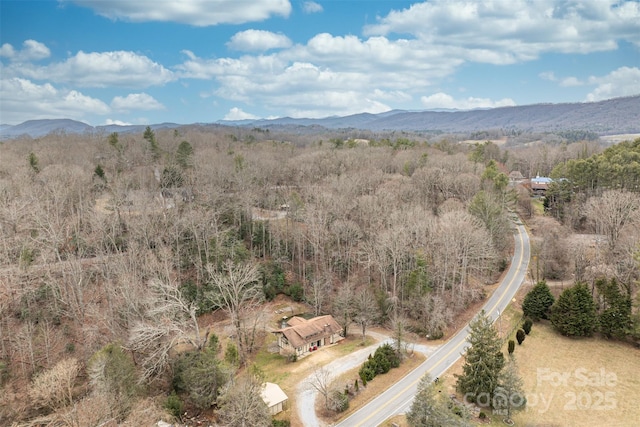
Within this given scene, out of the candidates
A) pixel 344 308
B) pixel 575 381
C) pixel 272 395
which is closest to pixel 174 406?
pixel 272 395

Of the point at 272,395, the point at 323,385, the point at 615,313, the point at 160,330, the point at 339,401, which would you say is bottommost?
the point at 339,401

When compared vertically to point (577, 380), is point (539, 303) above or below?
above

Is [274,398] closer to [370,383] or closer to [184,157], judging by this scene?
[370,383]

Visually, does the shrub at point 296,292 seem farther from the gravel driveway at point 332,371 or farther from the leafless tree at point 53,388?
Result: the leafless tree at point 53,388

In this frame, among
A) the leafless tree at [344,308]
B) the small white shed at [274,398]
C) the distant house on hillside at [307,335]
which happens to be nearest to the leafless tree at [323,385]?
the small white shed at [274,398]

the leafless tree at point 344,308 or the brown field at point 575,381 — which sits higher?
the leafless tree at point 344,308

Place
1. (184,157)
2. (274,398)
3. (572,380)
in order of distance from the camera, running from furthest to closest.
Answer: (184,157) → (572,380) → (274,398)

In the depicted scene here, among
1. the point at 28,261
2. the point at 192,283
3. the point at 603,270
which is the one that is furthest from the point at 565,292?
the point at 28,261
